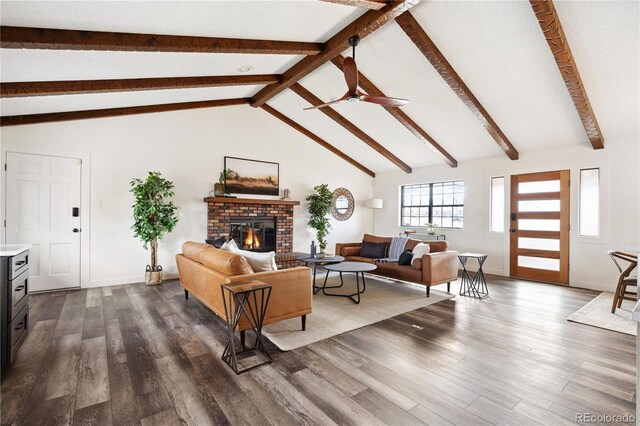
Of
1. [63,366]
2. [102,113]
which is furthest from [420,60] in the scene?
[63,366]

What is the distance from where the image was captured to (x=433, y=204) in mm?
7695

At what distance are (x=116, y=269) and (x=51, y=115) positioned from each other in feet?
8.25

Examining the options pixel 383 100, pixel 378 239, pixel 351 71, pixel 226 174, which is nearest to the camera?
pixel 351 71

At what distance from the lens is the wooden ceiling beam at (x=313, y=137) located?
690 cm

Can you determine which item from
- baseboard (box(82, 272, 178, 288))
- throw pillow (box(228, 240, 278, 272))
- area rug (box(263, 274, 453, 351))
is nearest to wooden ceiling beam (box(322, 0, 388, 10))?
throw pillow (box(228, 240, 278, 272))

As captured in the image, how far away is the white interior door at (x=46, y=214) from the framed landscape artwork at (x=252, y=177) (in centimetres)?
247

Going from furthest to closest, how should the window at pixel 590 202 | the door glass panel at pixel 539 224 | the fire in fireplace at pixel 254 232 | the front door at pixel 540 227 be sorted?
the fire in fireplace at pixel 254 232
the door glass panel at pixel 539 224
the front door at pixel 540 227
the window at pixel 590 202

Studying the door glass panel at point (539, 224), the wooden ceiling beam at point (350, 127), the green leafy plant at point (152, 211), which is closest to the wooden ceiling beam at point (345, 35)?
the wooden ceiling beam at point (350, 127)

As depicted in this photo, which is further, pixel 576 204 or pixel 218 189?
pixel 218 189

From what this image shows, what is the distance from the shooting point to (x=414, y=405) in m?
1.98

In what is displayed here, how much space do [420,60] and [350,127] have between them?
247 cm

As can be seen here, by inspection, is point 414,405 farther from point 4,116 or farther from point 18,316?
point 4,116

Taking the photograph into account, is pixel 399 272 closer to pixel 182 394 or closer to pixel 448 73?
pixel 448 73

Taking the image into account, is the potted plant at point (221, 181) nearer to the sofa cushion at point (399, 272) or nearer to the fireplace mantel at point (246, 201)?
the fireplace mantel at point (246, 201)
